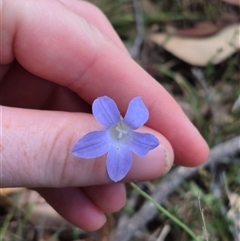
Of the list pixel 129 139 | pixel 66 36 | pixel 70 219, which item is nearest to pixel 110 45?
pixel 66 36

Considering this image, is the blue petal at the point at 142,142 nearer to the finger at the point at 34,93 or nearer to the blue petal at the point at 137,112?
the blue petal at the point at 137,112

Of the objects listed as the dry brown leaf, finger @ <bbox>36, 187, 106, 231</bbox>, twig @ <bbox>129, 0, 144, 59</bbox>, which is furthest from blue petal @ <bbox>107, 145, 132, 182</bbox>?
twig @ <bbox>129, 0, 144, 59</bbox>

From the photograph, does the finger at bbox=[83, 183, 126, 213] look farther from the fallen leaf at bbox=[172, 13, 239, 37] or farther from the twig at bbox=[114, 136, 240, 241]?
the fallen leaf at bbox=[172, 13, 239, 37]

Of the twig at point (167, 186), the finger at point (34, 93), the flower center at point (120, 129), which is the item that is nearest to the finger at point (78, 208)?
the twig at point (167, 186)

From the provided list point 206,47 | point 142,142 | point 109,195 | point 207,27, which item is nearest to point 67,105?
point 109,195

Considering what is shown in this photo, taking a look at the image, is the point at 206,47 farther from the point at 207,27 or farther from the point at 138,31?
the point at 138,31
